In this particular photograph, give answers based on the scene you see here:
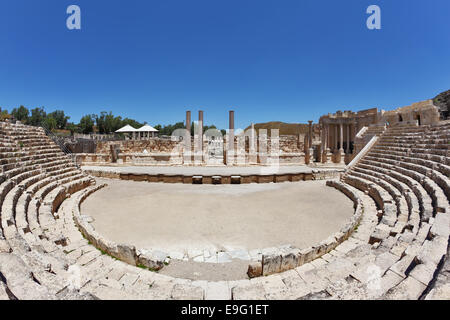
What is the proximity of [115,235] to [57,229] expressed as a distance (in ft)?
5.43

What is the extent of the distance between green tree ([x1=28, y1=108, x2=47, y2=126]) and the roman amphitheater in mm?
47223

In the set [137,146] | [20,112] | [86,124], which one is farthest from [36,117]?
[137,146]

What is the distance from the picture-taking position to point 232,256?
4457mm

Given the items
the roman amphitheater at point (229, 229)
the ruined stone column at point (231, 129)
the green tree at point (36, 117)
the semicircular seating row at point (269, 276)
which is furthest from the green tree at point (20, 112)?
the semicircular seating row at point (269, 276)

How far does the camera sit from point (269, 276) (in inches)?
149

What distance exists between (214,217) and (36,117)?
6046 centimetres

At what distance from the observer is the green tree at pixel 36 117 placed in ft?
155

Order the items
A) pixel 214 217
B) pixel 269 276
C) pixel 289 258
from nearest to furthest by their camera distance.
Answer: pixel 269 276, pixel 289 258, pixel 214 217

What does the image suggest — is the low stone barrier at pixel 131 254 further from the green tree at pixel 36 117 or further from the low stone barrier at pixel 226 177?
the green tree at pixel 36 117

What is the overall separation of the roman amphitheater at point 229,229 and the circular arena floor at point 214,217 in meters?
0.05

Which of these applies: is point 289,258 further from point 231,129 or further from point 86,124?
point 86,124

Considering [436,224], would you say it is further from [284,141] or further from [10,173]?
[284,141]

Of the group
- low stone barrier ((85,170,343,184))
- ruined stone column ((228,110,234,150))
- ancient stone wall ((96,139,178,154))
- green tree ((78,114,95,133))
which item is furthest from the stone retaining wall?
green tree ((78,114,95,133))

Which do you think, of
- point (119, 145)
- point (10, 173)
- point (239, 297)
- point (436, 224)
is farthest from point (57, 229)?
point (119, 145)
